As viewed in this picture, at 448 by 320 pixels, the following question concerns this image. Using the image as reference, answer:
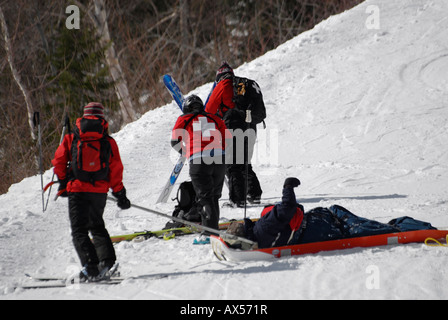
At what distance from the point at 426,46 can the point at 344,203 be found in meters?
7.53

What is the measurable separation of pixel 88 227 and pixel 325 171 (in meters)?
5.09

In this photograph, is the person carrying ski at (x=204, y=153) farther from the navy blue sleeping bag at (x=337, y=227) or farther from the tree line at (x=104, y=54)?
the tree line at (x=104, y=54)

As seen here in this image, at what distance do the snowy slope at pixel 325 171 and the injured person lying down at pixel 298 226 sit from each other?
21cm

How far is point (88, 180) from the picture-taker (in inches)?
158

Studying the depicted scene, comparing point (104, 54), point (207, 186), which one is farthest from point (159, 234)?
point (104, 54)

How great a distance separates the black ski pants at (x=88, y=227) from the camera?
404 centimetres

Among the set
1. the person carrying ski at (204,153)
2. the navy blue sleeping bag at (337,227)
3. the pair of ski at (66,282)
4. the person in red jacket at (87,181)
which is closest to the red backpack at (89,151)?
the person in red jacket at (87,181)

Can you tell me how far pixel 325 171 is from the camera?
8.29m

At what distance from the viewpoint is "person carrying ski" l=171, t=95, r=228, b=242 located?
16.1 feet

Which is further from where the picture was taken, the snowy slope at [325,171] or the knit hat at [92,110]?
the knit hat at [92,110]
